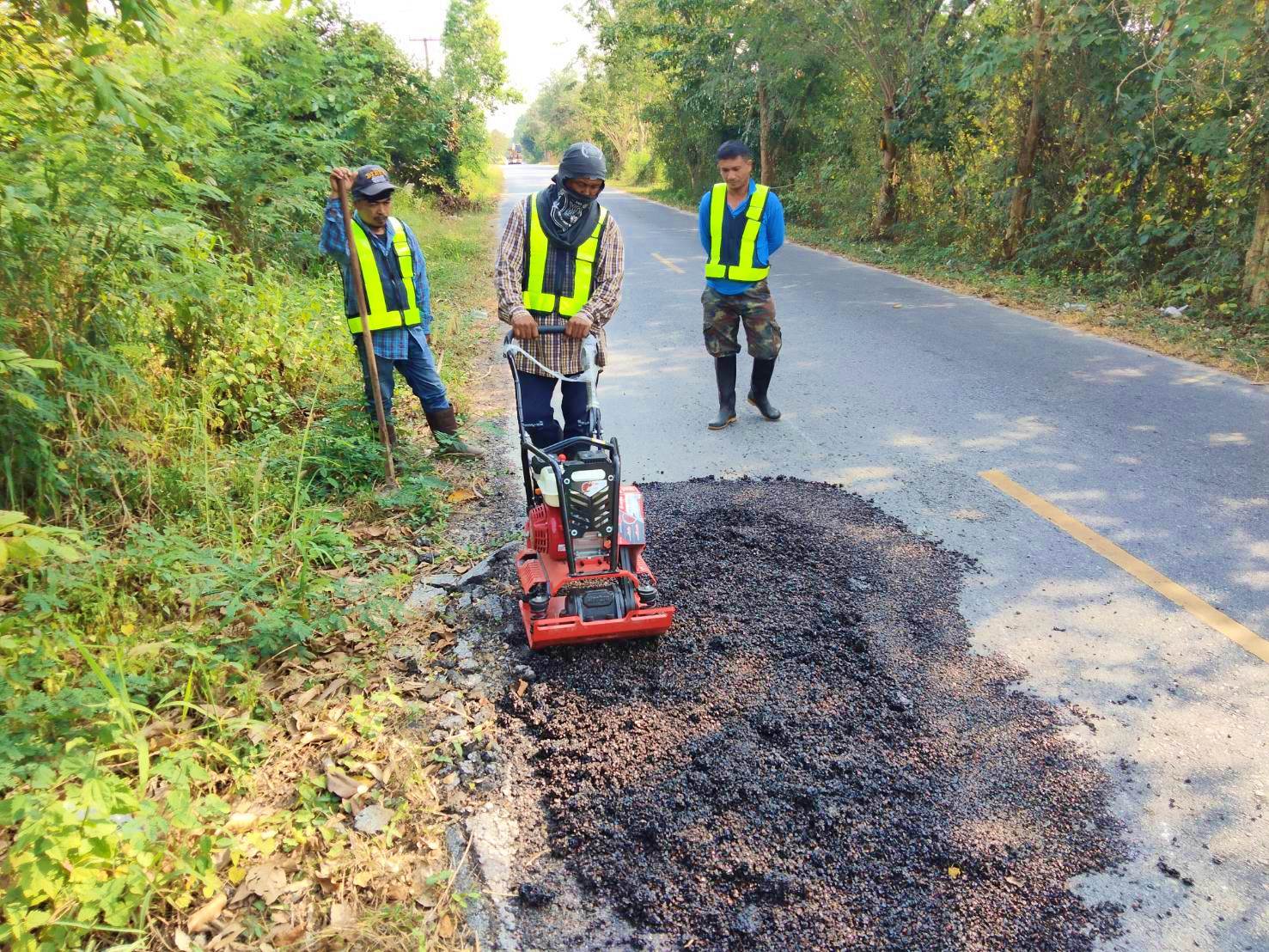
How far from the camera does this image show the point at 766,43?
17.5m

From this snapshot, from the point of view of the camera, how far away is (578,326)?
410cm

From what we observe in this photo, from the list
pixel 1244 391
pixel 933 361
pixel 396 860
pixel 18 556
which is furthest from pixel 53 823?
pixel 1244 391

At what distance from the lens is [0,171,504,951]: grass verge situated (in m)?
2.33

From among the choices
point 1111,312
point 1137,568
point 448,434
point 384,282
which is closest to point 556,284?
point 384,282

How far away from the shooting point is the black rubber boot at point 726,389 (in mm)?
6289

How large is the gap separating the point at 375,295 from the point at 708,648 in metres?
3.14

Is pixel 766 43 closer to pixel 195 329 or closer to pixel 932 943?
pixel 195 329

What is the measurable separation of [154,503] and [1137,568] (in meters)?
5.26

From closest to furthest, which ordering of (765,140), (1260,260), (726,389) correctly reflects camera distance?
(726,389) < (1260,260) < (765,140)

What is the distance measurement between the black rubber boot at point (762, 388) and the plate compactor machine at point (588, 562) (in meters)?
3.00

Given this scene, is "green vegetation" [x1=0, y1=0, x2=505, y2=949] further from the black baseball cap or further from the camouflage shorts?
the camouflage shorts

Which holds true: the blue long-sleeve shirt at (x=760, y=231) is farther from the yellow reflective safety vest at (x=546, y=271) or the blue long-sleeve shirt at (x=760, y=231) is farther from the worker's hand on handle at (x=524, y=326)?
the worker's hand on handle at (x=524, y=326)

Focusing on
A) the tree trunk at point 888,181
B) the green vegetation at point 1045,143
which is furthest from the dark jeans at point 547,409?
the tree trunk at point 888,181

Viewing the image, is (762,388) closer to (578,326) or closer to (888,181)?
(578,326)
